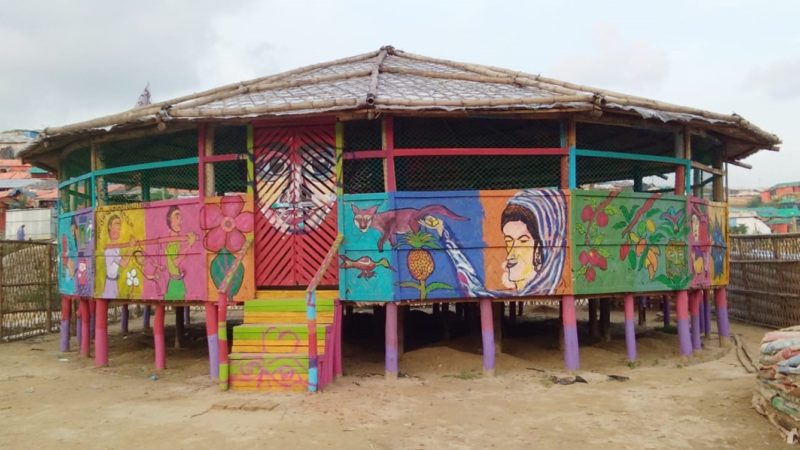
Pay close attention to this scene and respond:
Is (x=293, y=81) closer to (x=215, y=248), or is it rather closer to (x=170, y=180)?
(x=215, y=248)

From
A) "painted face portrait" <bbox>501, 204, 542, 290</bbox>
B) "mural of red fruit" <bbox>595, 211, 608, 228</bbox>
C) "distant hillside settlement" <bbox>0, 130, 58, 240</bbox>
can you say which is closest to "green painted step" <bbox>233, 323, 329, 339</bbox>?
"painted face portrait" <bbox>501, 204, 542, 290</bbox>

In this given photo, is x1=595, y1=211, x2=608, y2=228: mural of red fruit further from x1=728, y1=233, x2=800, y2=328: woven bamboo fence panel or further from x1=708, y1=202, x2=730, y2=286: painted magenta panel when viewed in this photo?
x1=728, y1=233, x2=800, y2=328: woven bamboo fence panel

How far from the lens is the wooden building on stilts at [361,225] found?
8.41 m

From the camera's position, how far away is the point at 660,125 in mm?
9703

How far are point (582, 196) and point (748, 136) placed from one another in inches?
158

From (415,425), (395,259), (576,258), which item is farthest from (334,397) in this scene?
(576,258)

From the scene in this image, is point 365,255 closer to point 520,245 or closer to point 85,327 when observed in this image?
point 520,245

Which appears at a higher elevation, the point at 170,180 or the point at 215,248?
the point at 170,180

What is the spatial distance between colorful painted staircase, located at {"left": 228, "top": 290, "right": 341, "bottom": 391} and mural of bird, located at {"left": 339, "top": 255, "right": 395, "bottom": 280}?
51 cm

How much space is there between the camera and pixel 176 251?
31.1 feet

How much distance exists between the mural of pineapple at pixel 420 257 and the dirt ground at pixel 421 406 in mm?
1266

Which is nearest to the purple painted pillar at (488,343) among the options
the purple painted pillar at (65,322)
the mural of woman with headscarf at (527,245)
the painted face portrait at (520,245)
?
the mural of woman with headscarf at (527,245)

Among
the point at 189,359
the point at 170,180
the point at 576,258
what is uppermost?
the point at 170,180

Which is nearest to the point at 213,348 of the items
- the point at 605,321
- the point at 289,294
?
the point at 289,294
